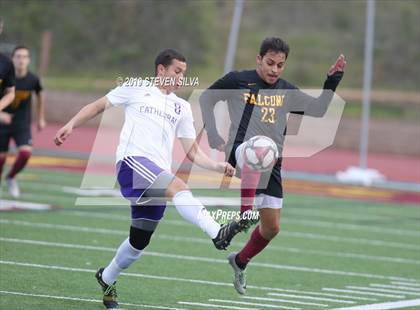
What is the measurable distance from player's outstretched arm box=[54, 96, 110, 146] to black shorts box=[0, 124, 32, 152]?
742cm

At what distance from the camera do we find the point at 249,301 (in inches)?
340

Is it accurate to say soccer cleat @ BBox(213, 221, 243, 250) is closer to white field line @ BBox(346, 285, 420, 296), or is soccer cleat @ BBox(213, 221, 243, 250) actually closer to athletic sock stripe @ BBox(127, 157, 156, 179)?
athletic sock stripe @ BBox(127, 157, 156, 179)

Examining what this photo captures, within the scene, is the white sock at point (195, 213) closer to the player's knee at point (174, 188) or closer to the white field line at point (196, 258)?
the player's knee at point (174, 188)

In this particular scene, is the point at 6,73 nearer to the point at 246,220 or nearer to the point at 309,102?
the point at 309,102

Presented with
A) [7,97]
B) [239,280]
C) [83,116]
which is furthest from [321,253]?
[83,116]

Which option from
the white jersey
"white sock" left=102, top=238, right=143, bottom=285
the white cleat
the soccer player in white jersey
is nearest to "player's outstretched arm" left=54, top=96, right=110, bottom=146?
the soccer player in white jersey

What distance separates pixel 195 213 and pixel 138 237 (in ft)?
2.14

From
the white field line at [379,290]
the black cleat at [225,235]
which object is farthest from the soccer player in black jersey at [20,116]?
the black cleat at [225,235]

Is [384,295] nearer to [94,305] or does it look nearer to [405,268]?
[405,268]

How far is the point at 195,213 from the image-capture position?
7145 mm

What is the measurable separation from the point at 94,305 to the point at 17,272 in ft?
4.82

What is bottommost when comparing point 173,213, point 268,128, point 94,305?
point 173,213

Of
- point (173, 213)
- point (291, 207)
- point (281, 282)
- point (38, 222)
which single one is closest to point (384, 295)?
point (281, 282)

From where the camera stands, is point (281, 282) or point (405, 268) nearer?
point (281, 282)
